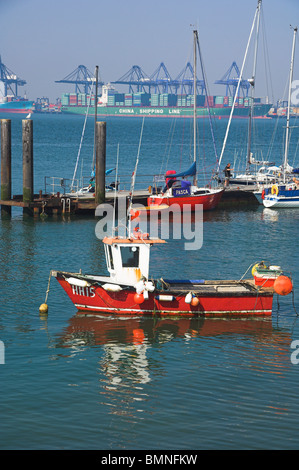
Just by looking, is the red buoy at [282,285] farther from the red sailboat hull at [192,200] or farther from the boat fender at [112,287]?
the red sailboat hull at [192,200]

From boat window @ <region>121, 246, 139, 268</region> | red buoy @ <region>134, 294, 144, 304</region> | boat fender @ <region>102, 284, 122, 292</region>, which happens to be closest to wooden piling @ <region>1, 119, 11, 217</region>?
boat window @ <region>121, 246, 139, 268</region>

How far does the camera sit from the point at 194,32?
4597 cm

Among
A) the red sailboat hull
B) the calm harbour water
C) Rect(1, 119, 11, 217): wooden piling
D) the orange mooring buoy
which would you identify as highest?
Rect(1, 119, 11, 217): wooden piling

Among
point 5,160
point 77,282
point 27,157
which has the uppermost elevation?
point 27,157

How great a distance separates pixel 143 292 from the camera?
849 inches

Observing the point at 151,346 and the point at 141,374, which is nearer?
the point at 141,374

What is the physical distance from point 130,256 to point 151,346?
3.32m

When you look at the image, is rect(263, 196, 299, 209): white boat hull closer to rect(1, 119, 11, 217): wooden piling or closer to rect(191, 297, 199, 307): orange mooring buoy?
rect(1, 119, 11, 217): wooden piling

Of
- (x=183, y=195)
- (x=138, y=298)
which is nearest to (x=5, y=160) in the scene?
(x=183, y=195)

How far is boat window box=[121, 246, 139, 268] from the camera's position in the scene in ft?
72.5

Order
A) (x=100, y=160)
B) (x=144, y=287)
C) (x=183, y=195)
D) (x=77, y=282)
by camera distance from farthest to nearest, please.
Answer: (x=183, y=195) < (x=100, y=160) < (x=77, y=282) < (x=144, y=287)

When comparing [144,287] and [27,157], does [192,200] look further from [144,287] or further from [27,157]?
[144,287]
